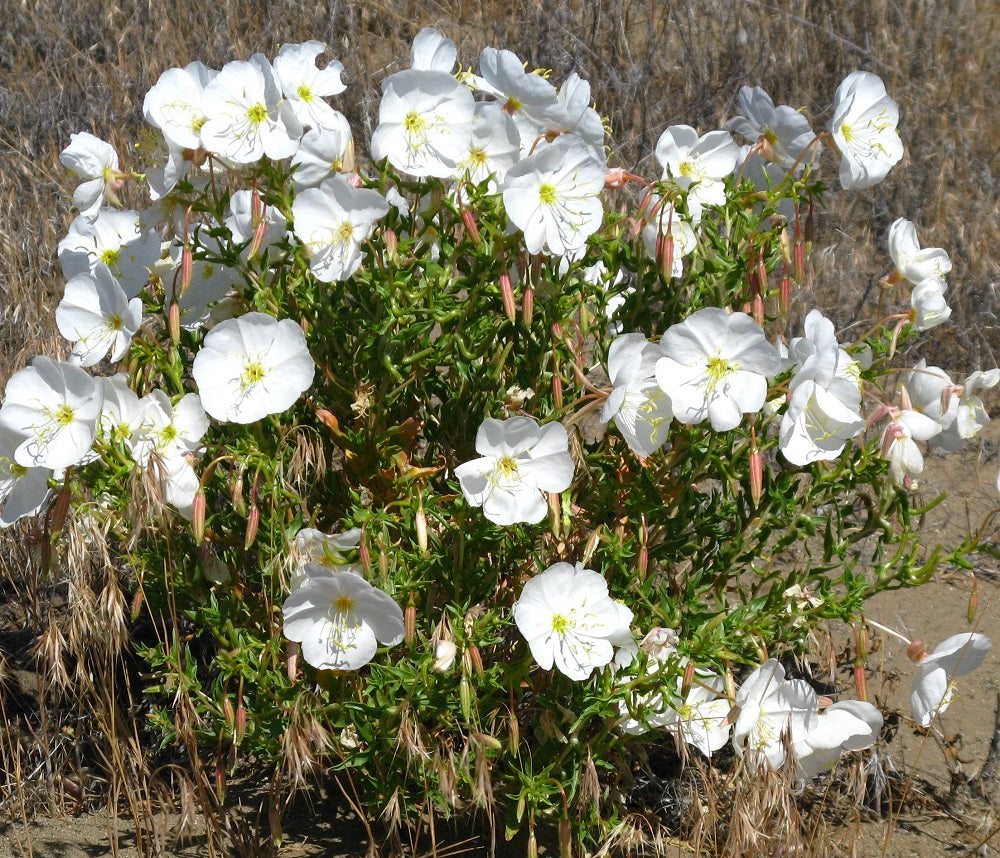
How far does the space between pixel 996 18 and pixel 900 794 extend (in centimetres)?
480

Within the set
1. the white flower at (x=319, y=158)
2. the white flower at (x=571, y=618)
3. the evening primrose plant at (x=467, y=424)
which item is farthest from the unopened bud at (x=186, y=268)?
the white flower at (x=571, y=618)

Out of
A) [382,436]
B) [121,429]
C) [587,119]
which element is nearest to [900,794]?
[382,436]

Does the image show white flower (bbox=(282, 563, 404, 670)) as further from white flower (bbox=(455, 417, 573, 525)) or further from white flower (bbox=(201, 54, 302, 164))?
white flower (bbox=(201, 54, 302, 164))

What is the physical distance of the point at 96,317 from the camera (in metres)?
2.15

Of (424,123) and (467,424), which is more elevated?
(424,123)

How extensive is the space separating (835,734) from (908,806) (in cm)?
70

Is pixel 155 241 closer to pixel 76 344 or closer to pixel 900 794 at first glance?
pixel 76 344

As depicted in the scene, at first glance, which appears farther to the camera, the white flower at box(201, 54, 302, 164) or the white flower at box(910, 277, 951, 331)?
the white flower at box(910, 277, 951, 331)

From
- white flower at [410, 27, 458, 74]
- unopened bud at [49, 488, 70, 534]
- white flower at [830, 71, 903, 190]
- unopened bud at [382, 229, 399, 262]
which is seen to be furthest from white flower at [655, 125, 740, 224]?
unopened bud at [49, 488, 70, 534]

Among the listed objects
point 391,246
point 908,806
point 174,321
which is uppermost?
point 391,246

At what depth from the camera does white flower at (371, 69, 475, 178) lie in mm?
1998

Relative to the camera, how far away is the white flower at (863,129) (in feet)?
7.11

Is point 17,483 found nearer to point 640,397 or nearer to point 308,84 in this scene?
point 308,84

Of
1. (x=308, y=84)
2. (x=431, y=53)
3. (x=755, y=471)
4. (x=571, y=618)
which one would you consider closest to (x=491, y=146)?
(x=431, y=53)
